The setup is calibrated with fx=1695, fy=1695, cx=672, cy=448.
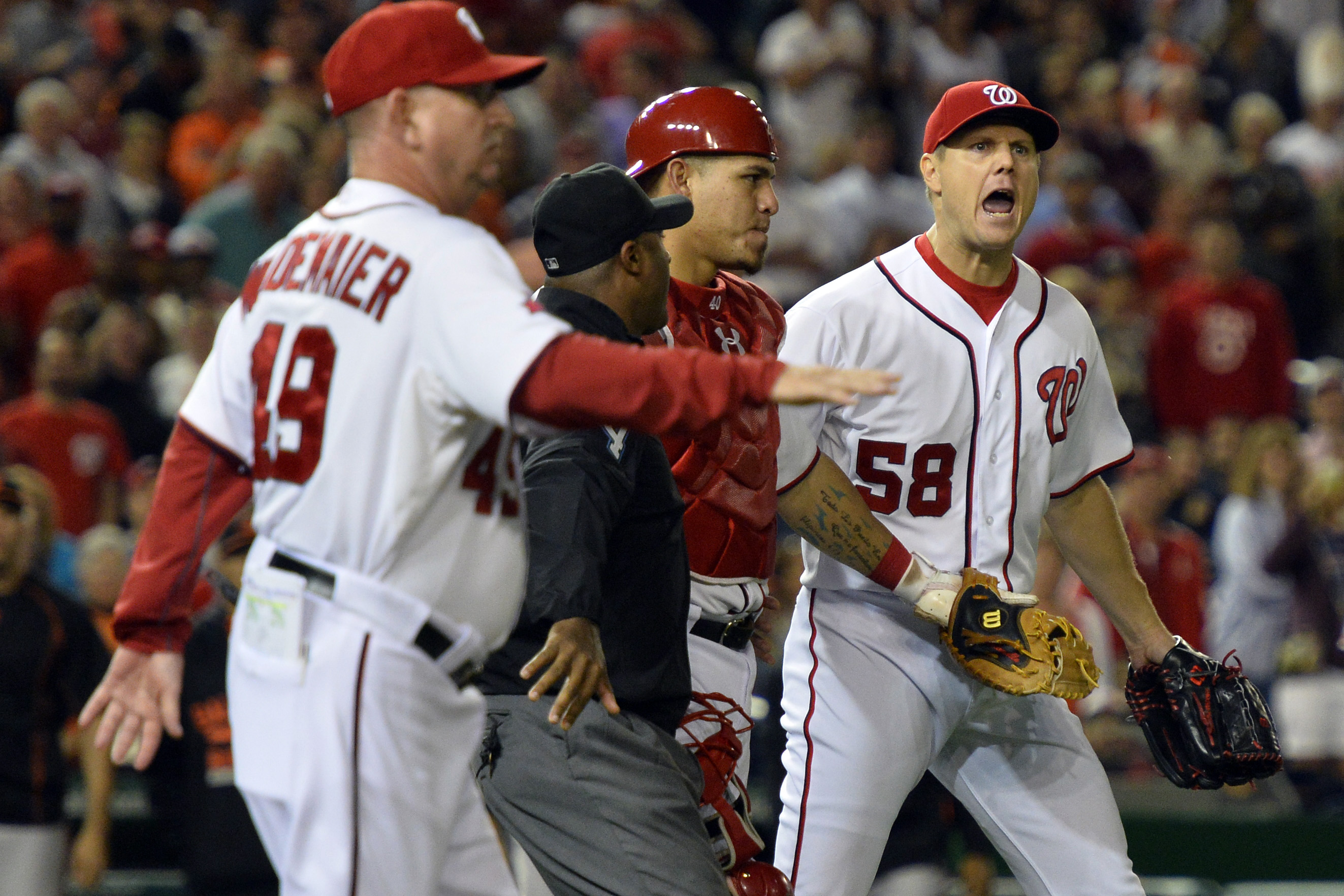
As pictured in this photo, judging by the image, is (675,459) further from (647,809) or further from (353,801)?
(353,801)

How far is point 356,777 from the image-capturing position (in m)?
2.57

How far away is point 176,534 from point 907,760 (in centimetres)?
176

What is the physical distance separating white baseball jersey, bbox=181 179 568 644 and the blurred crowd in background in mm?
3658

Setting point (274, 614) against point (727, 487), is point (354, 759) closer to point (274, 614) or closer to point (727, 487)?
point (274, 614)

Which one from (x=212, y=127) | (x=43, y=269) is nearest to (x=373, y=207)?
(x=43, y=269)

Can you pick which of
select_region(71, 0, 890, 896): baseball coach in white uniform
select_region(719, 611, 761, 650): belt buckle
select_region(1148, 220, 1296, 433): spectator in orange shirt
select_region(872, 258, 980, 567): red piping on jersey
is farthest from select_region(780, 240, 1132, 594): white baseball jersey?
select_region(1148, 220, 1296, 433): spectator in orange shirt

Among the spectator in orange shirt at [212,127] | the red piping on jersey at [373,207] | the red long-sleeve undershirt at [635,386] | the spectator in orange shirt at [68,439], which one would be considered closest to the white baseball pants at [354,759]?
the red long-sleeve undershirt at [635,386]

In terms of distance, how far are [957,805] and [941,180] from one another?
109 inches

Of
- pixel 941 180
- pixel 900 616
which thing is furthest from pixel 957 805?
pixel 941 180

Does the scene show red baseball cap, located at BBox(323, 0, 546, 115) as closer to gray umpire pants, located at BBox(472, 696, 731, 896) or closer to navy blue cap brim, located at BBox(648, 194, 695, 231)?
navy blue cap brim, located at BBox(648, 194, 695, 231)

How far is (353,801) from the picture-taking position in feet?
8.43

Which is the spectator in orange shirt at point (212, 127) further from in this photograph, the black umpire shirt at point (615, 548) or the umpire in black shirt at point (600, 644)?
the black umpire shirt at point (615, 548)

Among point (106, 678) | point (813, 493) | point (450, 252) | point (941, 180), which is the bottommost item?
point (106, 678)

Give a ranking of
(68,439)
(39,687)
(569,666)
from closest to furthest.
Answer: (569,666) < (39,687) < (68,439)
